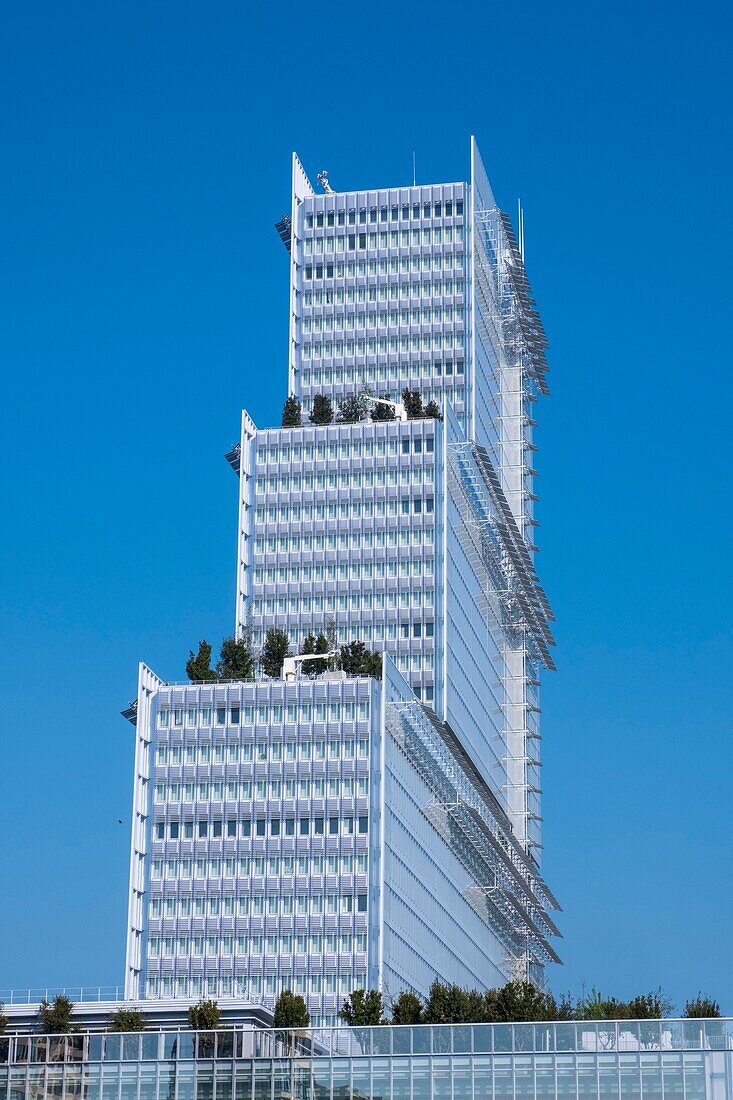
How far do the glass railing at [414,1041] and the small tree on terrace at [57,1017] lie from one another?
3011 centimetres

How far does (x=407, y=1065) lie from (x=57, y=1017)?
4886 cm

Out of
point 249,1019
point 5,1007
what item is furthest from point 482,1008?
point 5,1007

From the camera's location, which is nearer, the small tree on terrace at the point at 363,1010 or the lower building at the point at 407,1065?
the lower building at the point at 407,1065

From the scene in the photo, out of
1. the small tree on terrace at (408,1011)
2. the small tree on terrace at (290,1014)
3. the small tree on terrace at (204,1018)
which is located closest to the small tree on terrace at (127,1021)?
the small tree on terrace at (204,1018)

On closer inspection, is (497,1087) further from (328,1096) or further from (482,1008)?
(482,1008)

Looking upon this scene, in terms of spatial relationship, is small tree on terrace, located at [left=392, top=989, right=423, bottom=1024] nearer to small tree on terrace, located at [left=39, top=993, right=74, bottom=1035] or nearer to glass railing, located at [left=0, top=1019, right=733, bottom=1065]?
small tree on terrace, located at [left=39, top=993, right=74, bottom=1035]

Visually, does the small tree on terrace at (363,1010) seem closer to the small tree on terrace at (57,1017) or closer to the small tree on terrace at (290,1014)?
the small tree on terrace at (290,1014)

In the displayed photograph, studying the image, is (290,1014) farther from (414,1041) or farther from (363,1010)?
(414,1041)

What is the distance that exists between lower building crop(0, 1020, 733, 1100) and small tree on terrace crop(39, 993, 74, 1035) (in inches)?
1298

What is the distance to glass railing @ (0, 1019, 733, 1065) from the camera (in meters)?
139

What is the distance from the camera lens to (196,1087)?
143125 millimetres

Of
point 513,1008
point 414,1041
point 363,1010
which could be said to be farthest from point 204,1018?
point 414,1041

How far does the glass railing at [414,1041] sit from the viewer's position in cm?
13912

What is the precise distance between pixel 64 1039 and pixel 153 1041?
11.3 m
